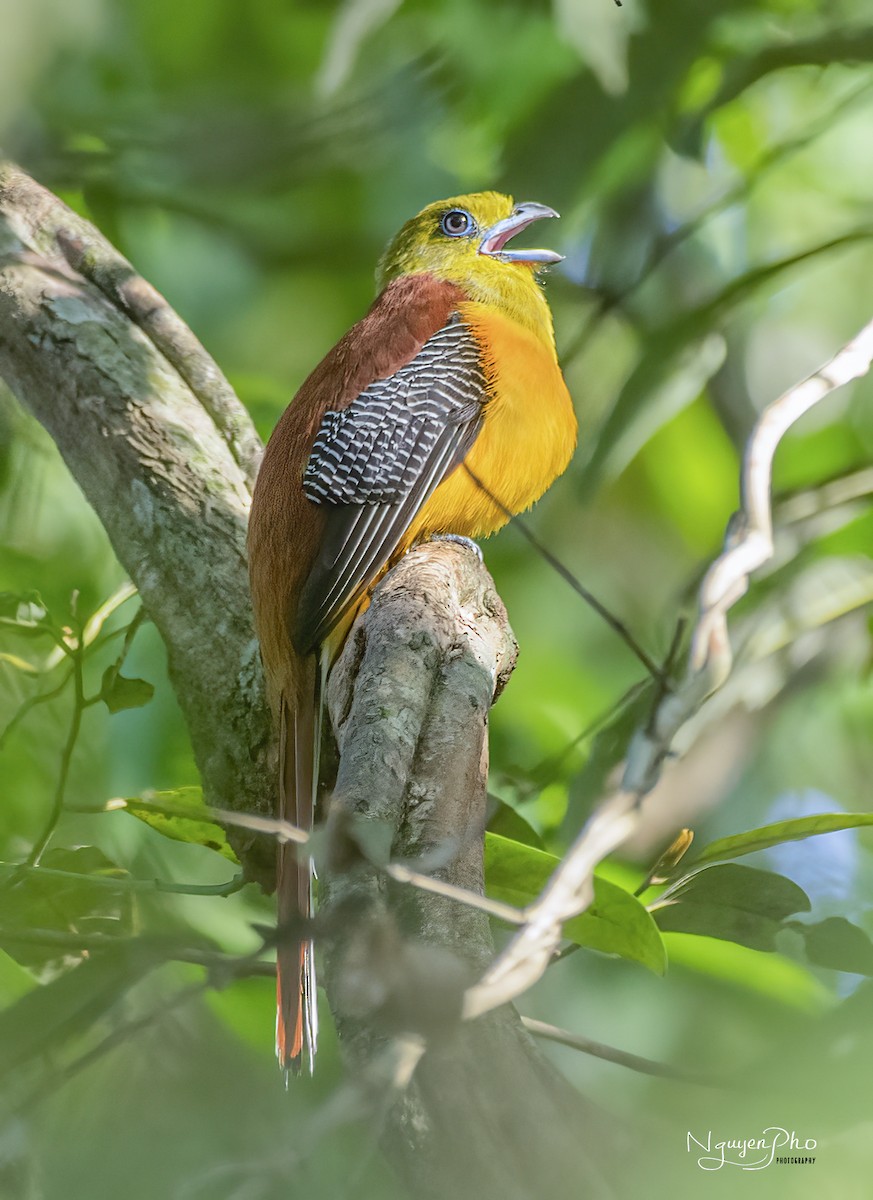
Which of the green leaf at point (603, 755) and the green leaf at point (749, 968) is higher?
the green leaf at point (603, 755)

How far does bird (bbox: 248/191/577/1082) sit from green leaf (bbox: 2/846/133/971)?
266 mm

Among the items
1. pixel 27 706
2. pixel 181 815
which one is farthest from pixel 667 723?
pixel 27 706

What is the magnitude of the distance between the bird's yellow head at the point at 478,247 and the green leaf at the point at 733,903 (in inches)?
46.4

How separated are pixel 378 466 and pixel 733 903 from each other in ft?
3.02

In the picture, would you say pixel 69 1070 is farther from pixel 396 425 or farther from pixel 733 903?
pixel 396 425

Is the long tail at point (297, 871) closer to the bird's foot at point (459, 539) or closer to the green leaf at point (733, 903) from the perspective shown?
the bird's foot at point (459, 539)

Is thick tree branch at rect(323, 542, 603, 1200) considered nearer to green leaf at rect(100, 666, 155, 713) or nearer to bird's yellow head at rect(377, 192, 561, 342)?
green leaf at rect(100, 666, 155, 713)

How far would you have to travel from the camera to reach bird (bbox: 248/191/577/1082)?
1757 millimetres

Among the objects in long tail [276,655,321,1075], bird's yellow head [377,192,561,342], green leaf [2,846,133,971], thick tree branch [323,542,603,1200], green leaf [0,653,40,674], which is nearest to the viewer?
thick tree branch [323,542,603,1200]

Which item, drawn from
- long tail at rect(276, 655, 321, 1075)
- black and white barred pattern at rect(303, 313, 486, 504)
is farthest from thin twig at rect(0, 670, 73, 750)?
black and white barred pattern at rect(303, 313, 486, 504)

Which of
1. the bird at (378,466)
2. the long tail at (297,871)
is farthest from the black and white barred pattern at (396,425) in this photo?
the long tail at (297,871)

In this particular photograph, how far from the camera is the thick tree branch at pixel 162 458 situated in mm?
1946

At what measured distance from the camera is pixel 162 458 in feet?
6.56

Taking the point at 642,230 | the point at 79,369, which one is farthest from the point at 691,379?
the point at 79,369
